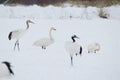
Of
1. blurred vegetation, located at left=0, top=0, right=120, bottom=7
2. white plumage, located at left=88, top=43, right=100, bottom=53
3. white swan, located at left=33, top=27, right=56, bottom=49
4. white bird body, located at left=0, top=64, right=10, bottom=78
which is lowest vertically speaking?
white bird body, located at left=0, top=64, right=10, bottom=78

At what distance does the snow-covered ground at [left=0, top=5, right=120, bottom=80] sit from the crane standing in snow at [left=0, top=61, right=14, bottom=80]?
3 centimetres

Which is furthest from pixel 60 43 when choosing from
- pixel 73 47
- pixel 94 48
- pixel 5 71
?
pixel 5 71

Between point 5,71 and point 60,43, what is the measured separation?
400 mm

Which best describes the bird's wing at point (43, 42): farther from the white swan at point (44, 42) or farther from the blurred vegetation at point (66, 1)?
the blurred vegetation at point (66, 1)

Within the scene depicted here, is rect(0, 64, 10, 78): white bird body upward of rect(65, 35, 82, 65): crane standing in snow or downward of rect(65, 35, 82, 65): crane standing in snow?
downward

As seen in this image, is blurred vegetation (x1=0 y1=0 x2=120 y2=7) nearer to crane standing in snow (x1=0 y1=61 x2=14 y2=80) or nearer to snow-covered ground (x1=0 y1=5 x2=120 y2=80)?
snow-covered ground (x1=0 y1=5 x2=120 y2=80)

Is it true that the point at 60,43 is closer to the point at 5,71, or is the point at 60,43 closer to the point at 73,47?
the point at 73,47

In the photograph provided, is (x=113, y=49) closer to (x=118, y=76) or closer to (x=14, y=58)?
(x=118, y=76)

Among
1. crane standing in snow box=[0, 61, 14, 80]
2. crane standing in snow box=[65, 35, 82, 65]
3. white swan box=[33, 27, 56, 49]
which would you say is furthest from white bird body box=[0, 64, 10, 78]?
crane standing in snow box=[65, 35, 82, 65]

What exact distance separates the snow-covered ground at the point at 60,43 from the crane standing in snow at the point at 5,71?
3 centimetres

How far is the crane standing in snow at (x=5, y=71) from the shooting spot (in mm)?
1727

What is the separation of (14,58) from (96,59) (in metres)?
0.53

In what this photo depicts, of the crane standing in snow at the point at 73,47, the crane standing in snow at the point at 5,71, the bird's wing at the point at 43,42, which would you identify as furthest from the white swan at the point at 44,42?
the crane standing in snow at the point at 5,71

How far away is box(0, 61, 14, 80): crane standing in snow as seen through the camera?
5.66 ft
